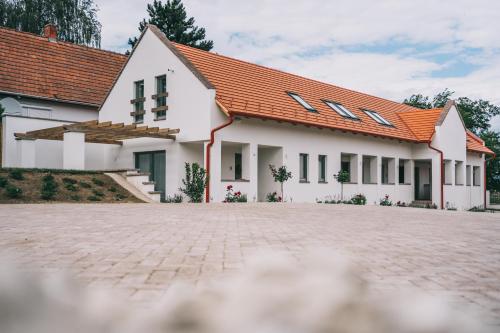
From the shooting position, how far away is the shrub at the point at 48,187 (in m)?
15.1

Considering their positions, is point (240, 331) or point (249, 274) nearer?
point (240, 331)

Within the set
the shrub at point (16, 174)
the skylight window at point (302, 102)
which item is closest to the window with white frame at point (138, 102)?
the skylight window at point (302, 102)

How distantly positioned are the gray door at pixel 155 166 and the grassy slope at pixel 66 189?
3.04 meters

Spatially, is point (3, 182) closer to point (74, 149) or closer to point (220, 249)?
point (74, 149)

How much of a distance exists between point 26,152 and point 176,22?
2207 centimetres

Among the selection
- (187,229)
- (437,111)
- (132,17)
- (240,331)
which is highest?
(132,17)

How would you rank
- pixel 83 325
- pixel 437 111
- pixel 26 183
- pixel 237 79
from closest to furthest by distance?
pixel 83 325 < pixel 26 183 < pixel 237 79 < pixel 437 111

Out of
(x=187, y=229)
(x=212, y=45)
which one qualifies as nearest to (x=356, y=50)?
(x=212, y=45)

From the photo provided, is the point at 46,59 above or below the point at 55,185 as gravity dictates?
above

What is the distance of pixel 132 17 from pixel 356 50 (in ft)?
69.9

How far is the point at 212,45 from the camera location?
4147 centimetres

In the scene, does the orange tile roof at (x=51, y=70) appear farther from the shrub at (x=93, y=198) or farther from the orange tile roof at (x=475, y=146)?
the orange tile roof at (x=475, y=146)

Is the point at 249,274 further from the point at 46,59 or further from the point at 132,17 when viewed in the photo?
the point at 132,17

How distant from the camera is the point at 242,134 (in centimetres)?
2023
